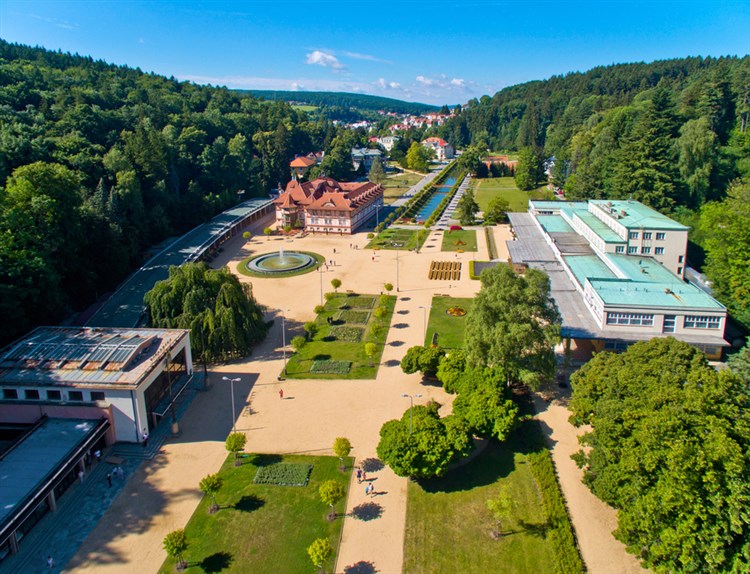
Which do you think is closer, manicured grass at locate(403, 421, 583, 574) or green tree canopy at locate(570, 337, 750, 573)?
green tree canopy at locate(570, 337, 750, 573)

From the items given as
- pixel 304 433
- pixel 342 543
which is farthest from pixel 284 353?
pixel 342 543

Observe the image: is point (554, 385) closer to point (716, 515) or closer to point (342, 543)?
point (716, 515)

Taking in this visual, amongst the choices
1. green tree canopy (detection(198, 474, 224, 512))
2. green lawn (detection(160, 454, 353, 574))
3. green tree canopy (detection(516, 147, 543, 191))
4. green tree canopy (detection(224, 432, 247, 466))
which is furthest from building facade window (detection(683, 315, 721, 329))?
green tree canopy (detection(516, 147, 543, 191))

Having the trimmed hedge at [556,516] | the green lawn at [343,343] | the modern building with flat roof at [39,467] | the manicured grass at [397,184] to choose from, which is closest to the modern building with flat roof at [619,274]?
the trimmed hedge at [556,516]

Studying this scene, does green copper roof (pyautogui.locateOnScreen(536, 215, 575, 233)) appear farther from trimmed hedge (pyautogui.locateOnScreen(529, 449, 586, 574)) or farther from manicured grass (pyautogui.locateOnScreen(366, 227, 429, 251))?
trimmed hedge (pyautogui.locateOnScreen(529, 449, 586, 574))

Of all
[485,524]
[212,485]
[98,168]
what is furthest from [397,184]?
[485,524]

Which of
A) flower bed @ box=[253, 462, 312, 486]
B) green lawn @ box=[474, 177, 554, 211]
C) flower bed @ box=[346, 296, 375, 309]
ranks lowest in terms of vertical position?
flower bed @ box=[253, 462, 312, 486]
